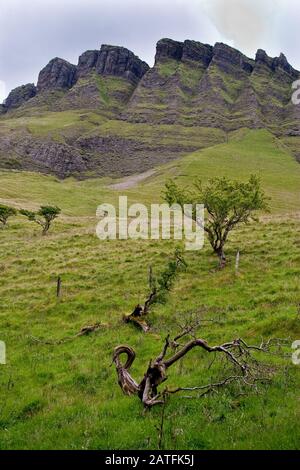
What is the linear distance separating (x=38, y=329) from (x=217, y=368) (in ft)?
38.3

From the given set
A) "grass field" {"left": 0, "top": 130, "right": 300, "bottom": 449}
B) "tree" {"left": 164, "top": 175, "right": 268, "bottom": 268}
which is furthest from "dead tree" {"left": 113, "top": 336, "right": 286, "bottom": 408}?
"tree" {"left": 164, "top": 175, "right": 268, "bottom": 268}

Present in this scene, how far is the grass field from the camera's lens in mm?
11906

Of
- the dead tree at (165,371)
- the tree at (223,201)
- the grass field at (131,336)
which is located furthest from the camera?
the tree at (223,201)

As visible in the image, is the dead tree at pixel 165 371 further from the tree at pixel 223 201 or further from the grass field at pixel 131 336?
the tree at pixel 223 201

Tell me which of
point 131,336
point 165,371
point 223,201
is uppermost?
point 223,201

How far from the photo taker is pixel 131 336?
825 inches

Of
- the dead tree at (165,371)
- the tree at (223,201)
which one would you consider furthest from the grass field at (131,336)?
the tree at (223,201)

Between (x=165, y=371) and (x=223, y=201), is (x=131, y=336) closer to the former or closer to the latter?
(x=165, y=371)

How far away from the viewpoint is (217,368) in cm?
1584

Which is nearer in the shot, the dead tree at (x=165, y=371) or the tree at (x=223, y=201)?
the dead tree at (x=165, y=371)

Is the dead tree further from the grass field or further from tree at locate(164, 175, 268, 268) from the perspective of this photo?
tree at locate(164, 175, 268, 268)

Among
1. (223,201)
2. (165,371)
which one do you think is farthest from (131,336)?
(223,201)

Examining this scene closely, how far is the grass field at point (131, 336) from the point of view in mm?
11906
